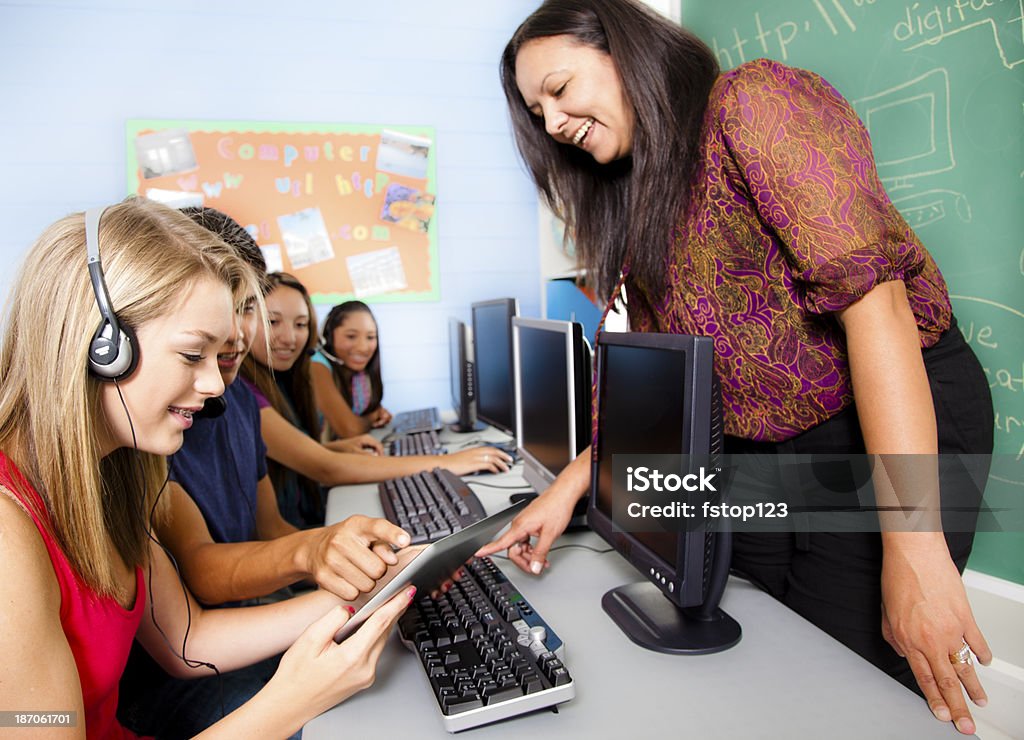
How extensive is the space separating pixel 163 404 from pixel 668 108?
0.71m

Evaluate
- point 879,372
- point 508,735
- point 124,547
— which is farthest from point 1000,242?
point 124,547

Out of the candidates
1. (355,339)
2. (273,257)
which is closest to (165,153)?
(273,257)

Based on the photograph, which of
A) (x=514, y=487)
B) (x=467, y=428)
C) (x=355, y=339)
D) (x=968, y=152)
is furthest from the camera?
(x=355, y=339)

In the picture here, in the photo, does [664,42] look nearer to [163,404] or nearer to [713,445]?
[713,445]

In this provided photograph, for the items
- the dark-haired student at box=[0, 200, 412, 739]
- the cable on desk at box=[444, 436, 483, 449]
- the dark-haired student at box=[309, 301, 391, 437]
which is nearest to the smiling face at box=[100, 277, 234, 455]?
the dark-haired student at box=[0, 200, 412, 739]

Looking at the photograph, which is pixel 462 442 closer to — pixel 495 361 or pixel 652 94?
pixel 495 361

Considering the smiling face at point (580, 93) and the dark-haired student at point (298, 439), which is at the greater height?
the smiling face at point (580, 93)

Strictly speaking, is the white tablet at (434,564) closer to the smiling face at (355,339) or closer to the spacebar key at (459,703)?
the spacebar key at (459,703)

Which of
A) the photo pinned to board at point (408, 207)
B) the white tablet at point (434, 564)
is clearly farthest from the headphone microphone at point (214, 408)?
the photo pinned to board at point (408, 207)

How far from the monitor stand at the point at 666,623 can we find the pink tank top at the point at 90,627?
0.57m

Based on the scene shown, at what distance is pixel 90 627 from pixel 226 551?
36 cm

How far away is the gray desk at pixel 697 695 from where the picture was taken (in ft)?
2.02

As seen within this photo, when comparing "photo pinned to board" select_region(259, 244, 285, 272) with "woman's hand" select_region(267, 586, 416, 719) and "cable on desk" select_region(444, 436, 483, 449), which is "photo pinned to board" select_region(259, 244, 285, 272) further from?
"woman's hand" select_region(267, 586, 416, 719)

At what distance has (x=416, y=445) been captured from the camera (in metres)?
2.06
